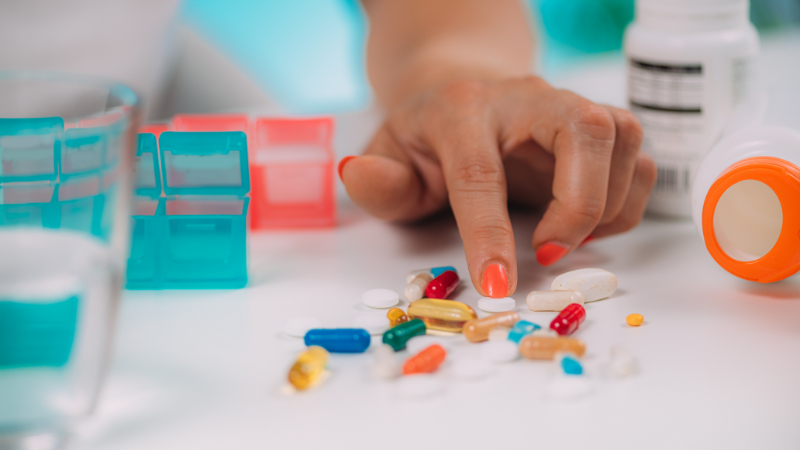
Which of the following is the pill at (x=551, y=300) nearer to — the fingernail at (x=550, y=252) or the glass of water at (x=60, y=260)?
the fingernail at (x=550, y=252)

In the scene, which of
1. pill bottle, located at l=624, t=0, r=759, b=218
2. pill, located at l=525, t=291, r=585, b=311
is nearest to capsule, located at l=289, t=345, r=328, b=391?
pill, located at l=525, t=291, r=585, b=311

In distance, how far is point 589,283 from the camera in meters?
0.65

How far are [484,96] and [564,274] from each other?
240mm

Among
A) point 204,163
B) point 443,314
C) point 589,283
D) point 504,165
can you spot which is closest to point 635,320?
point 589,283

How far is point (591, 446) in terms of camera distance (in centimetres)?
44

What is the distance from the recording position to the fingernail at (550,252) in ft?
2.32

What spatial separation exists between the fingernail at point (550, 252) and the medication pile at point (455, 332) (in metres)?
0.04

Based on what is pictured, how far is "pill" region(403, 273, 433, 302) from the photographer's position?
0.66 meters

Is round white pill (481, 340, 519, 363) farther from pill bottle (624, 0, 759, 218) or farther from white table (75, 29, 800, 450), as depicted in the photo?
pill bottle (624, 0, 759, 218)

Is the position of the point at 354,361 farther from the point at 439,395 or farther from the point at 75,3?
the point at 75,3

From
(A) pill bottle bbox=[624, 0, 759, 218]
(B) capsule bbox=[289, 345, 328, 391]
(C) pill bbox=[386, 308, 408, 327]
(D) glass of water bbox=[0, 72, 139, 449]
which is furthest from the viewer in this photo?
(A) pill bottle bbox=[624, 0, 759, 218]

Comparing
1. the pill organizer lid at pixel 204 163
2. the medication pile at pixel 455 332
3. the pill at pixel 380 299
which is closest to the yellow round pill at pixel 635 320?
the medication pile at pixel 455 332

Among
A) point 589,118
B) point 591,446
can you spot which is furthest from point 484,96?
point 591,446

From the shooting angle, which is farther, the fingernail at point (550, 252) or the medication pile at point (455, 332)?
the fingernail at point (550, 252)
